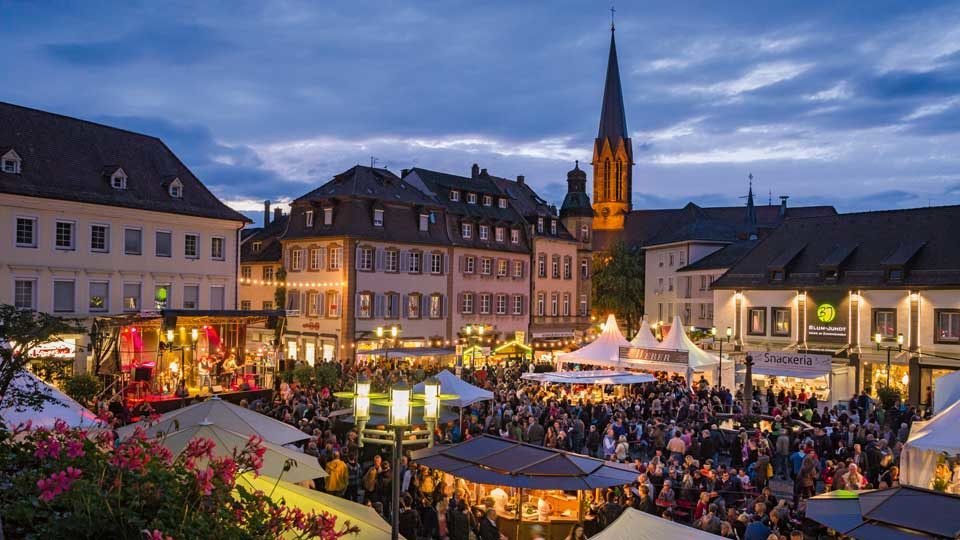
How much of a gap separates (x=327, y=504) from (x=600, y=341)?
24357 mm

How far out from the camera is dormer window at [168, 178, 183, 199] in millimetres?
35312

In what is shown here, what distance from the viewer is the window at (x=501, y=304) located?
50.3 m

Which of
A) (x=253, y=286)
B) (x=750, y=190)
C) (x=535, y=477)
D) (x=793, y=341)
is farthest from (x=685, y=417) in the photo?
(x=750, y=190)

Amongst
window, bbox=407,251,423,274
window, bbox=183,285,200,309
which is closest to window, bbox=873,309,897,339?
window, bbox=407,251,423,274

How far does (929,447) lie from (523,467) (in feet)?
24.6

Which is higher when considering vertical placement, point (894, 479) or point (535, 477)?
point (535, 477)

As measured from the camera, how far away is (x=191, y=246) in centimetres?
3584

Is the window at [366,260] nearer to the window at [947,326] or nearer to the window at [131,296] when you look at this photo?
the window at [131,296]

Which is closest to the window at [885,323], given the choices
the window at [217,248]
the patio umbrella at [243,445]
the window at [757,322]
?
the window at [757,322]

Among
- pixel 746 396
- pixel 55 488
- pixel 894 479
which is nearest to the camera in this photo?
pixel 55 488

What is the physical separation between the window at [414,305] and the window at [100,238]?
1664 cm

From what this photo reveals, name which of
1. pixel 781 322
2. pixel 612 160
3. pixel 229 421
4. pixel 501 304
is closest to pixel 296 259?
pixel 501 304

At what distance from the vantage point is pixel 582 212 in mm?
59156

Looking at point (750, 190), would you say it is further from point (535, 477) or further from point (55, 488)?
point (55, 488)
